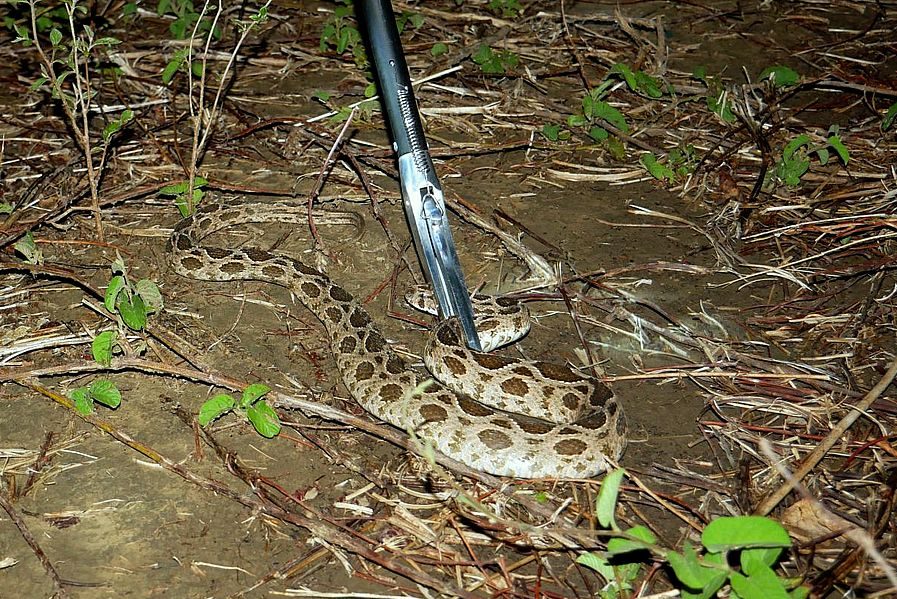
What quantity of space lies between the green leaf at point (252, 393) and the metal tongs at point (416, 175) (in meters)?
1.36

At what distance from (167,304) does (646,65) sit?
552 cm

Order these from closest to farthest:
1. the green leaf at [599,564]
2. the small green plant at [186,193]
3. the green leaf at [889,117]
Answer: the green leaf at [599,564] < the small green plant at [186,193] < the green leaf at [889,117]

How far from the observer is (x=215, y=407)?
16.3ft

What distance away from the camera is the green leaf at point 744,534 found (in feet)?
11.5

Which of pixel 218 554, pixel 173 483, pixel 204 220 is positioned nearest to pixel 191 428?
pixel 173 483

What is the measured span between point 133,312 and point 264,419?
1.22 m

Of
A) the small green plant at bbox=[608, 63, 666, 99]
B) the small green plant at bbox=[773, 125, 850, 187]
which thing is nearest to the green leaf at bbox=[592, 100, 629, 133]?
the small green plant at bbox=[608, 63, 666, 99]

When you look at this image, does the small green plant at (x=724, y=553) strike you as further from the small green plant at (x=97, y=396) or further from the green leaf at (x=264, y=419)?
the small green plant at (x=97, y=396)

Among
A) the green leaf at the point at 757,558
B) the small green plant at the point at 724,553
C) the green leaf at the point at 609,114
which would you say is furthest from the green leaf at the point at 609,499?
the green leaf at the point at 609,114

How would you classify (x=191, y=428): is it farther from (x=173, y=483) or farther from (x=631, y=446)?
(x=631, y=446)

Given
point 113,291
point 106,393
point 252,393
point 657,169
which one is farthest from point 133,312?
point 657,169

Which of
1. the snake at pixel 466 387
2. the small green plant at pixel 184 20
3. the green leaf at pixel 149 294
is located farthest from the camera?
the small green plant at pixel 184 20

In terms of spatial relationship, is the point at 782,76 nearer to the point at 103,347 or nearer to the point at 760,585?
the point at 760,585

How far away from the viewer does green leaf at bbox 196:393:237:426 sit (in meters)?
4.94
